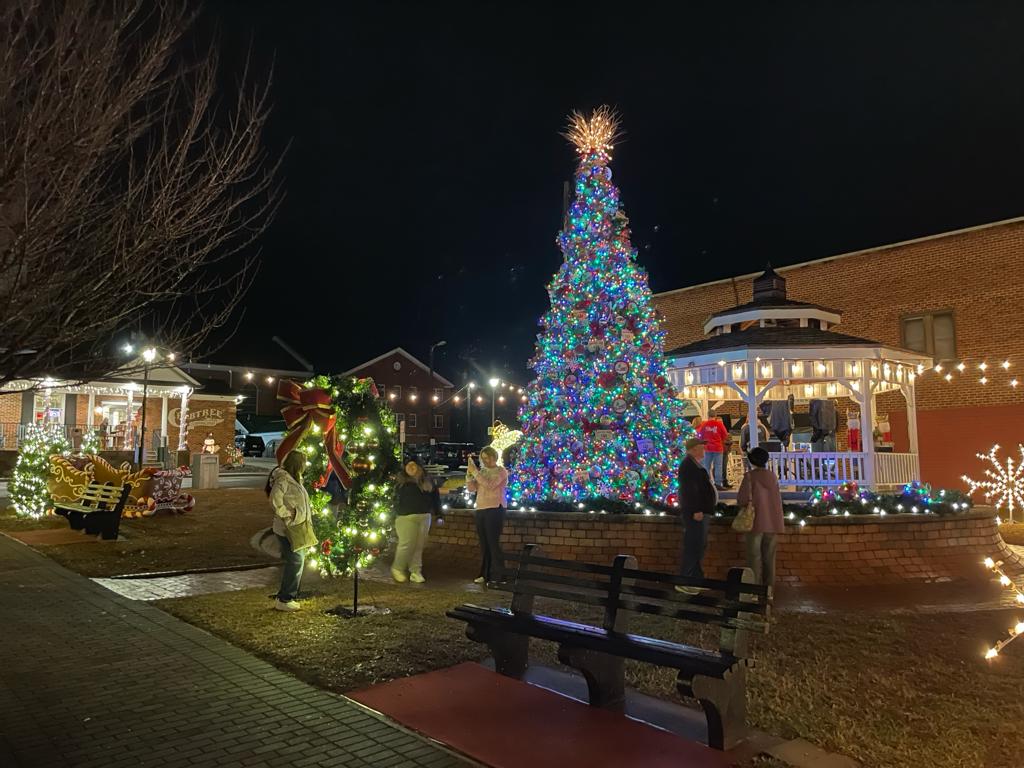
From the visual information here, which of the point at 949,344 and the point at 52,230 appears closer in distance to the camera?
the point at 52,230

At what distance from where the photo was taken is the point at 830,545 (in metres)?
9.48

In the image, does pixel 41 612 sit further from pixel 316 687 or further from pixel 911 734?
pixel 911 734

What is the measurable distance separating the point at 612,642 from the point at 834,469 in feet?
33.0

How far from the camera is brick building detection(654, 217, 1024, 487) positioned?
17641 mm

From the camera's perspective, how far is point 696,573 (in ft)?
27.1

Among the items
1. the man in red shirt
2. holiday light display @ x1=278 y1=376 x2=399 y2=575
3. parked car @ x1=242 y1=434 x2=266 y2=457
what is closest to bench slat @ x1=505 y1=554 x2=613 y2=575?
holiday light display @ x1=278 y1=376 x2=399 y2=575

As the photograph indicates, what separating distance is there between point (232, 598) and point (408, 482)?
8.22ft

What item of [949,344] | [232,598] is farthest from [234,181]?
[949,344]

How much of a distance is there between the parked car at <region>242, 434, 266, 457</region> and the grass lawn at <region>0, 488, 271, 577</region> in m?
30.9

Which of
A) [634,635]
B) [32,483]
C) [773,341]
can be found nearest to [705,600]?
[634,635]

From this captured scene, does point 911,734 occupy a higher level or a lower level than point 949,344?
lower

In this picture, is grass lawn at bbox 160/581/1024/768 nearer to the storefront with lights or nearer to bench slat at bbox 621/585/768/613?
bench slat at bbox 621/585/768/613

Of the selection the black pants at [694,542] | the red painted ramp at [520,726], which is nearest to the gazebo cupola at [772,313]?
the black pants at [694,542]

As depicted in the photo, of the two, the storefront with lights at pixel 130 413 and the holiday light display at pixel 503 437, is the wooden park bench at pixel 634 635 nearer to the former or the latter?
the holiday light display at pixel 503 437
